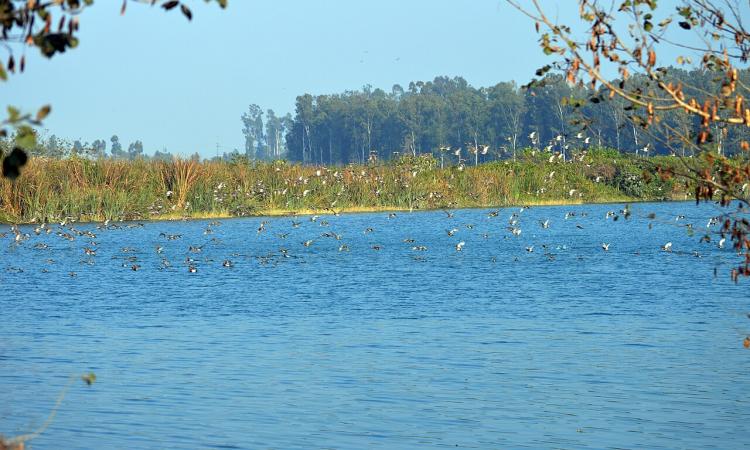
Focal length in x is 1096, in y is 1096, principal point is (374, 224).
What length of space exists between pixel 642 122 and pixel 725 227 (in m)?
0.80

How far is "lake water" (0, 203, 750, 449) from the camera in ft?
37.6

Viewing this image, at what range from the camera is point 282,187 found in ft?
173

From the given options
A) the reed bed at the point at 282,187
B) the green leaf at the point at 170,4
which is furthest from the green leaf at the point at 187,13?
the reed bed at the point at 282,187

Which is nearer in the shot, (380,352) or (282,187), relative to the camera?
(380,352)

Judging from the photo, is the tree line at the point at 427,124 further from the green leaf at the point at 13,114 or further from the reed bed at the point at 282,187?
the green leaf at the point at 13,114

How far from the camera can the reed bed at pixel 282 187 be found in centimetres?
4544

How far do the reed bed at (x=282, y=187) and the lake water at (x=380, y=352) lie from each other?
13.7 metres

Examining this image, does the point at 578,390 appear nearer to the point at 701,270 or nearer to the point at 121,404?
the point at 121,404

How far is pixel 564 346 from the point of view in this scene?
16.1 metres

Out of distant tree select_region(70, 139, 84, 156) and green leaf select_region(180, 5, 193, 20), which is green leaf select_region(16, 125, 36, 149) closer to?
green leaf select_region(180, 5, 193, 20)

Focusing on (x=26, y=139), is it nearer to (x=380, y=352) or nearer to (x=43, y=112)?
(x=43, y=112)

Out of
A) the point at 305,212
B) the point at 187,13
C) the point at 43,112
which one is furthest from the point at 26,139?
the point at 305,212

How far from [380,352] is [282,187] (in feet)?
123

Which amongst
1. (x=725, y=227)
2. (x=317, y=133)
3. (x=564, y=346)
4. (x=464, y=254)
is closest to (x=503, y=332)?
(x=564, y=346)
